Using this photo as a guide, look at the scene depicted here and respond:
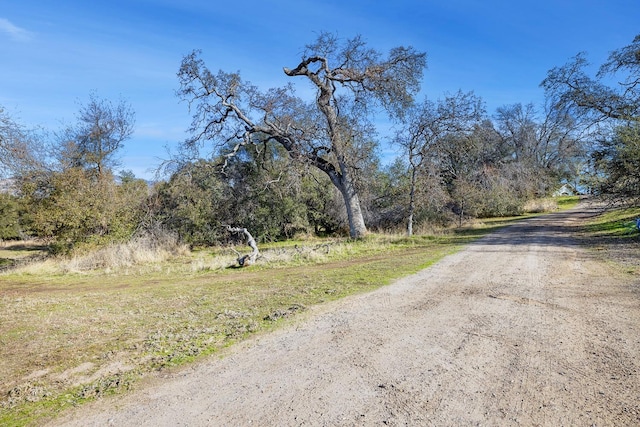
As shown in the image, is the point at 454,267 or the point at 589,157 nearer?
the point at 454,267

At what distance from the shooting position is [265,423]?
282cm

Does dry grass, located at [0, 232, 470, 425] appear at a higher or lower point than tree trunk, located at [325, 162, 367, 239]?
lower

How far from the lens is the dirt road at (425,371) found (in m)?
2.88

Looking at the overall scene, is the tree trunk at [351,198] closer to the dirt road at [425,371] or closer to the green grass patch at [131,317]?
the green grass patch at [131,317]

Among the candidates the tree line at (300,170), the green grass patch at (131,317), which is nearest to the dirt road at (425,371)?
the green grass patch at (131,317)

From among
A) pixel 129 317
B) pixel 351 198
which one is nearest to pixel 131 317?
pixel 129 317

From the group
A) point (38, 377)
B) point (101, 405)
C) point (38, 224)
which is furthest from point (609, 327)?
point (38, 224)

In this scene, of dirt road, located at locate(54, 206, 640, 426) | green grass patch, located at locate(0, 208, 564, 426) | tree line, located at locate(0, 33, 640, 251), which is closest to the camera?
dirt road, located at locate(54, 206, 640, 426)

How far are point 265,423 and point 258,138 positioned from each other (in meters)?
20.0

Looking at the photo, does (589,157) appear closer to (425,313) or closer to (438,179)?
(438,179)

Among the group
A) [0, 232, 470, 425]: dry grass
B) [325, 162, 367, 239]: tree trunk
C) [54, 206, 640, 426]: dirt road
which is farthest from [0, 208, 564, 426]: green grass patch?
[325, 162, 367, 239]: tree trunk

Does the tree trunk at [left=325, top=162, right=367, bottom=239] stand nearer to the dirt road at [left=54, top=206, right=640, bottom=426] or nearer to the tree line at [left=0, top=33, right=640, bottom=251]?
the tree line at [left=0, top=33, right=640, bottom=251]

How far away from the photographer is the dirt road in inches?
113

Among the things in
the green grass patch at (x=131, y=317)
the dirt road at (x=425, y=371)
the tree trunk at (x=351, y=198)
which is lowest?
the dirt road at (x=425, y=371)
